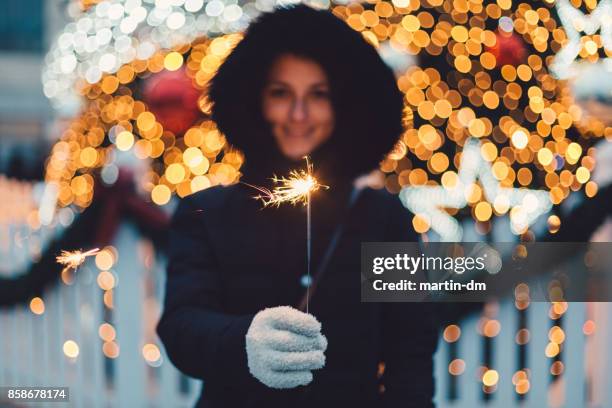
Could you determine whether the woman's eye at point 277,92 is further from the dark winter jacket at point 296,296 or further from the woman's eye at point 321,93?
the dark winter jacket at point 296,296

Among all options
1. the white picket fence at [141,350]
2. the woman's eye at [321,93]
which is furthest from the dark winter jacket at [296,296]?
the white picket fence at [141,350]

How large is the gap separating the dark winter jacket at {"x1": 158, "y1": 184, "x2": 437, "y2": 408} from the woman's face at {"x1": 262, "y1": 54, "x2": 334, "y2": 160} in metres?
0.13

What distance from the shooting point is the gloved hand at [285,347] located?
0.78m

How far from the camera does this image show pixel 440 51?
1.92 meters

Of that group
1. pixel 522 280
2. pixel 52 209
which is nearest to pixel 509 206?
pixel 522 280

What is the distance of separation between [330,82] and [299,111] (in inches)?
3.8

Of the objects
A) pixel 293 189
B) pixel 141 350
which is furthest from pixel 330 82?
pixel 141 350

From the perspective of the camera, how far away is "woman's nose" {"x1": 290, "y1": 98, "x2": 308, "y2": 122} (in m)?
0.99

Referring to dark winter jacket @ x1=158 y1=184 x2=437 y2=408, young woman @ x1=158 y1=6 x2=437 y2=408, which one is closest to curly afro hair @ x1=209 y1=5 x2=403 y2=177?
young woman @ x1=158 y1=6 x2=437 y2=408

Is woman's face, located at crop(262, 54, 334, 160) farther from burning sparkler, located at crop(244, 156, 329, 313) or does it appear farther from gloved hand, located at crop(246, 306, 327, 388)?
gloved hand, located at crop(246, 306, 327, 388)

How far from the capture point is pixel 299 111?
991mm

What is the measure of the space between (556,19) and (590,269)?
857mm

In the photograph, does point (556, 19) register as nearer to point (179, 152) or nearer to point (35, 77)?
point (179, 152)
